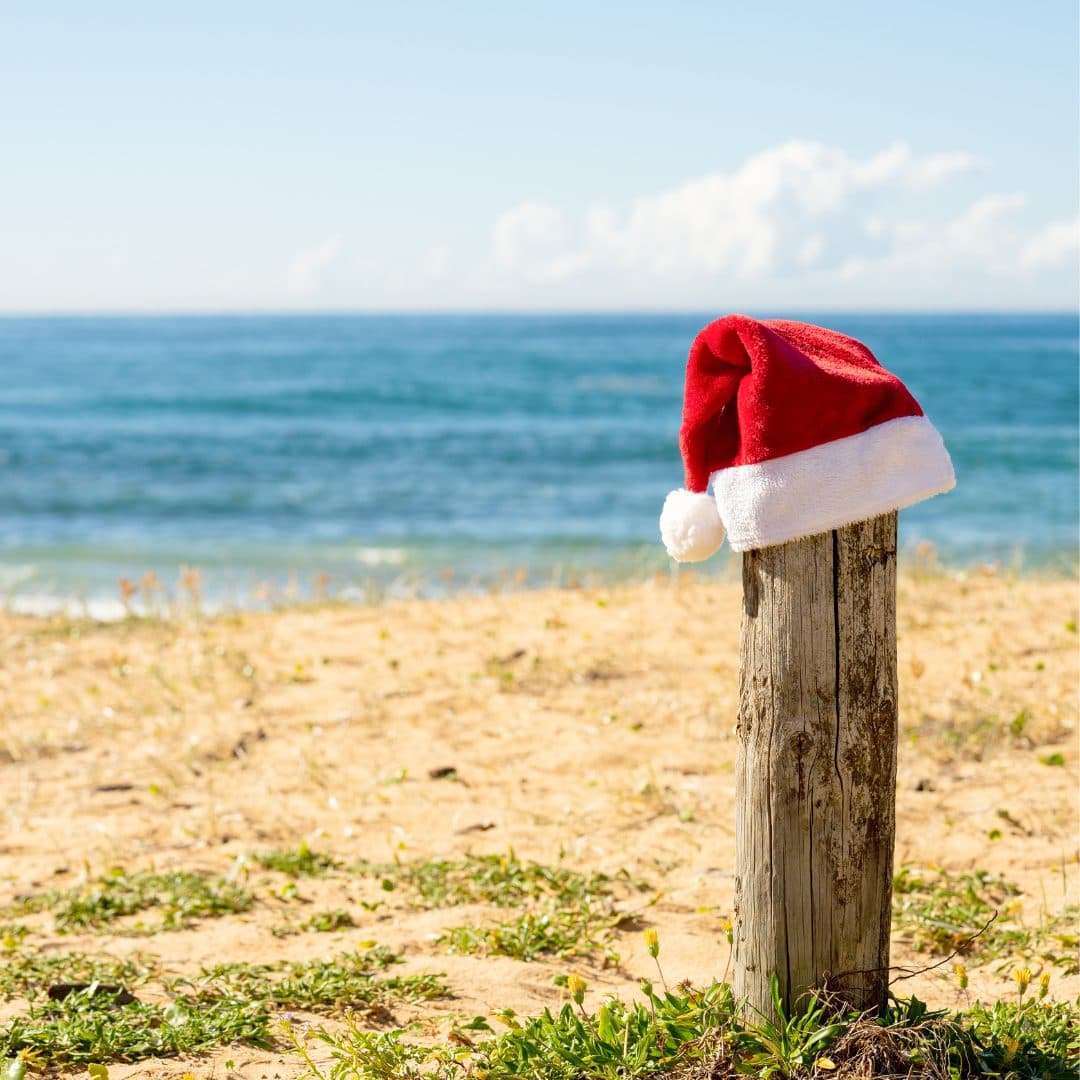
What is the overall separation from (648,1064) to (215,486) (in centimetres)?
1839

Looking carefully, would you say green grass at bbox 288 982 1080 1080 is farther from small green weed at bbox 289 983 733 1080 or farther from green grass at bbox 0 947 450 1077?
green grass at bbox 0 947 450 1077

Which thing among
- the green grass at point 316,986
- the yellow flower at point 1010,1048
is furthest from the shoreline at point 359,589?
the yellow flower at point 1010,1048

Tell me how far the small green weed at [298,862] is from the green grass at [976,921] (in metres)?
2.23

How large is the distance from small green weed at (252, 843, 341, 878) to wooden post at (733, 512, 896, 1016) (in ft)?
7.55

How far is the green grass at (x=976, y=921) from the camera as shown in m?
3.79

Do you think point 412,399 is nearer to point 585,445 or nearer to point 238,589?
point 585,445

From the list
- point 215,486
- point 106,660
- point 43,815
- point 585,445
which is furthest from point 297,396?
point 43,815

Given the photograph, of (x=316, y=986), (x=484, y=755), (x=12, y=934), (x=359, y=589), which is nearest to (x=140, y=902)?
(x=12, y=934)

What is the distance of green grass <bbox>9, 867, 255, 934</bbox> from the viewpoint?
432 centimetres

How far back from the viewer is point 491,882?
14.8 feet

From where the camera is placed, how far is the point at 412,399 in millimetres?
37062

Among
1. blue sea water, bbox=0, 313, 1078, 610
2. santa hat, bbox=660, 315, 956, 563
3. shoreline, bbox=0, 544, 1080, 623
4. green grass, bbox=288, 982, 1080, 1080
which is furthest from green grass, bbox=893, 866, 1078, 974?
blue sea water, bbox=0, 313, 1078, 610

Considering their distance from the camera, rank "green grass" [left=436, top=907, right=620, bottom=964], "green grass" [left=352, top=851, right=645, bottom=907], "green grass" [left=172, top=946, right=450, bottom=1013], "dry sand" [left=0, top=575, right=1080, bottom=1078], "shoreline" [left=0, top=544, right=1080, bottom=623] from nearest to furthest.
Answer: "green grass" [left=172, top=946, right=450, bottom=1013], "green grass" [left=436, top=907, right=620, bottom=964], "dry sand" [left=0, top=575, right=1080, bottom=1078], "green grass" [left=352, top=851, right=645, bottom=907], "shoreline" [left=0, top=544, right=1080, bottom=623]

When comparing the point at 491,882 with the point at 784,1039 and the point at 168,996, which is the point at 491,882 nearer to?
the point at 168,996
